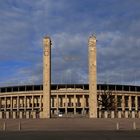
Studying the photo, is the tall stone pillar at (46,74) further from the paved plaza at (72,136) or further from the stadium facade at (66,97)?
the paved plaza at (72,136)

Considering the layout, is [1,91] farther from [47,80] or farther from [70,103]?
[47,80]

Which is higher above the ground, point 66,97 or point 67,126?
point 66,97

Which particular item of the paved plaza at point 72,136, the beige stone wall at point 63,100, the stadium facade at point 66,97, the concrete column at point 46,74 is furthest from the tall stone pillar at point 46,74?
the beige stone wall at point 63,100

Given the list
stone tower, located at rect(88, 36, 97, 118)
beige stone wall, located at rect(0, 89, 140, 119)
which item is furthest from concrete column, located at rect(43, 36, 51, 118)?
beige stone wall, located at rect(0, 89, 140, 119)

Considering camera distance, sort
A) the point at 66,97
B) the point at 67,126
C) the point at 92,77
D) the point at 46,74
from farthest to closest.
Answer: the point at 66,97, the point at 46,74, the point at 92,77, the point at 67,126

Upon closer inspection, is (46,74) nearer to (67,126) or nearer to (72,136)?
(67,126)

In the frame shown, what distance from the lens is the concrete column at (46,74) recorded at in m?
74.1

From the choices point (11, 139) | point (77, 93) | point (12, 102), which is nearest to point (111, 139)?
point (11, 139)

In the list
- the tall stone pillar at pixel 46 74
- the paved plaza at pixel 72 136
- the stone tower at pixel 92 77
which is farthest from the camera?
the tall stone pillar at pixel 46 74

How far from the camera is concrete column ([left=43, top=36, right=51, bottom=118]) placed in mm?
74062

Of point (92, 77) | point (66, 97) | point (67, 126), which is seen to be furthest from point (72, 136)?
point (66, 97)

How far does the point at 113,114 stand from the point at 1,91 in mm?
71175

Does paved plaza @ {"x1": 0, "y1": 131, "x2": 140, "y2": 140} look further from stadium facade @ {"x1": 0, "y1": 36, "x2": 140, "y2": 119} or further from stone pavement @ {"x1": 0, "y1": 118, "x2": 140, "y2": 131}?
stadium facade @ {"x1": 0, "y1": 36, "x2": 140, "y2": 119}

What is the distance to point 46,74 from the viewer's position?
245 feet
